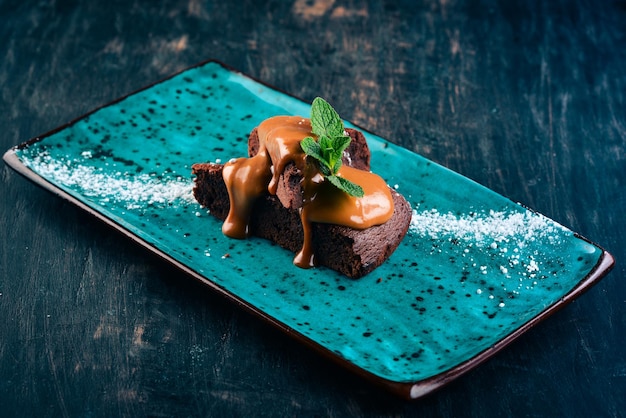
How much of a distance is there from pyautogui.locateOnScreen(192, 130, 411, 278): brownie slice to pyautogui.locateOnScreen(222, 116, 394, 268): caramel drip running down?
0.04 m

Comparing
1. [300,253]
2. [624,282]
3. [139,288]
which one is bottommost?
[139,288]

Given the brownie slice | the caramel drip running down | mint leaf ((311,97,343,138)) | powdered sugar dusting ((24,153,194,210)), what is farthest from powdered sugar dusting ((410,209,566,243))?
powdered sugar dusting ((24,153,194,210))

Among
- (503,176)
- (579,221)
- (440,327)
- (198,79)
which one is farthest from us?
(198,79)

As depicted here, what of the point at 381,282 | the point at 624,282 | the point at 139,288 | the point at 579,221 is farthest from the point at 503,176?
the point at 139,288

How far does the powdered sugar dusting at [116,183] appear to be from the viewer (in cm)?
450

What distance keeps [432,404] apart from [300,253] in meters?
1.02

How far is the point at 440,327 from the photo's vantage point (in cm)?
376

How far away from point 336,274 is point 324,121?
0.74 meters

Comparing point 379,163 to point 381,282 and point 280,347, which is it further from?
point 280,347

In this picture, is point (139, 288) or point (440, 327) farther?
point (139, 288)

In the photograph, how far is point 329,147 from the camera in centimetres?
400

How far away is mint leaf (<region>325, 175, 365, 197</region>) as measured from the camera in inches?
153

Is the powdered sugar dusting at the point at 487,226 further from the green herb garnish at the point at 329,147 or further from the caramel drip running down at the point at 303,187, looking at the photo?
the green herb garnish at the point at 329,147

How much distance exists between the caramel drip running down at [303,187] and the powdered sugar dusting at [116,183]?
0.40 meters
